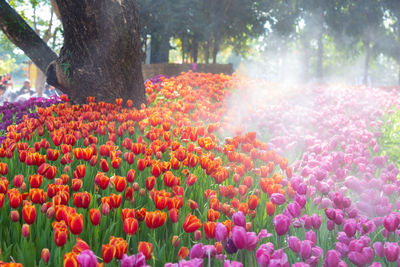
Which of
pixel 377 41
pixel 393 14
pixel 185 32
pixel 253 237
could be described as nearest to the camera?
pixel 253 237

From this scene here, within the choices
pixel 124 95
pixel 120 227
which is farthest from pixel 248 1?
pixel 120 227

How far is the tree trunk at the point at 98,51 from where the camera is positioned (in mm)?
5859

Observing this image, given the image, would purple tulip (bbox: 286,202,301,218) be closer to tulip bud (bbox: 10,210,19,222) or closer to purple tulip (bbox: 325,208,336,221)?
purple tulip (bbox: 325,208,336,221)

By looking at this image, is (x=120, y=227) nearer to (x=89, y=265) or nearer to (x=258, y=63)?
(x=89, y=265)

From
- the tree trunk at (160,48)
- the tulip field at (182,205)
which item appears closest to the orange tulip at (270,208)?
the tulip field at (182,205)

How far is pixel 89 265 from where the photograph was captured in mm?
1598

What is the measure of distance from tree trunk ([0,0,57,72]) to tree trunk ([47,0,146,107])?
3.73 ft

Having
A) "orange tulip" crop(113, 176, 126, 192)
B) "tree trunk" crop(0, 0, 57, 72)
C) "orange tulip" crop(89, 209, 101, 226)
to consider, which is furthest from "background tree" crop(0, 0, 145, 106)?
"orange tulip" crop(89, 209, 101, 226)

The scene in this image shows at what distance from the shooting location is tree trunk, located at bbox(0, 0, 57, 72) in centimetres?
700

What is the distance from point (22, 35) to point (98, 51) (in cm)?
215

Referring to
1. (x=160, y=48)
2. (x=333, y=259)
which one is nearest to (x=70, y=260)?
(x=333, y=259)

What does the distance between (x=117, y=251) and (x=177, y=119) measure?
3479 millimetres

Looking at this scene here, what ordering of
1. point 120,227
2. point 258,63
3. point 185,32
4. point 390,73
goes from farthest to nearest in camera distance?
1. point 258,63
2. point 390,73
3. point 185,32
4. point 120,227

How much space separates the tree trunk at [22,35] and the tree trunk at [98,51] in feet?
3.73
